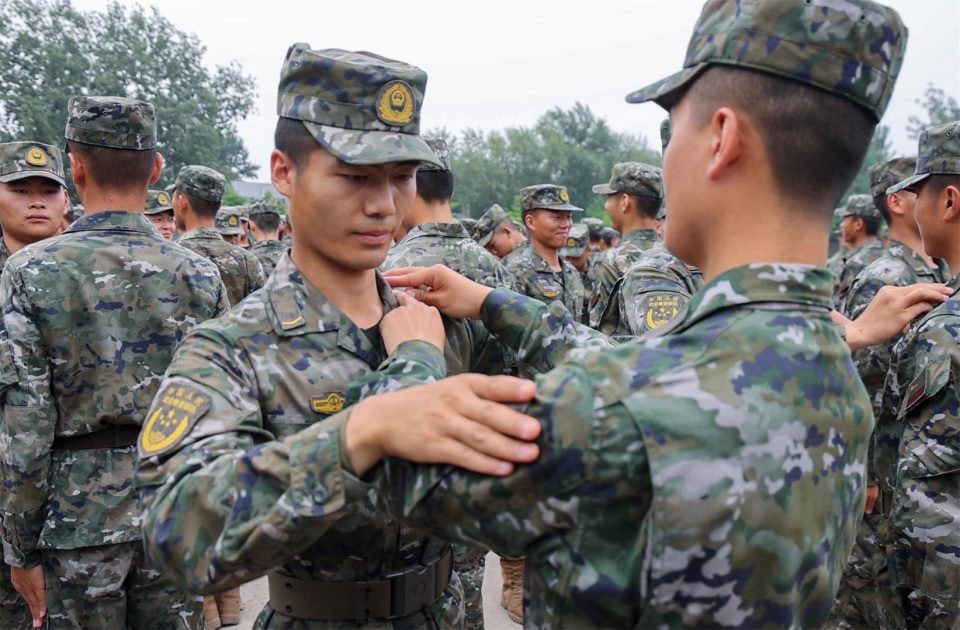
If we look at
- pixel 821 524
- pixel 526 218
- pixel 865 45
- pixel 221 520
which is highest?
pixel 865 45

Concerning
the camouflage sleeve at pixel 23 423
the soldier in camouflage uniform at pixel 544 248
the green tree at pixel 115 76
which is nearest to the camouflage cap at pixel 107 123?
the camouflage sleeve at pixel 23 423

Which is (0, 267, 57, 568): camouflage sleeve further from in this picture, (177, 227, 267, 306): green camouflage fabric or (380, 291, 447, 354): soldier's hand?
(177, 227, 267, 306): green camouflage fabric

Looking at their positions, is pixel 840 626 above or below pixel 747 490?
below

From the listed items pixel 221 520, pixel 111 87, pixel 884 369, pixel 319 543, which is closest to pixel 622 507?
pixel 221 520

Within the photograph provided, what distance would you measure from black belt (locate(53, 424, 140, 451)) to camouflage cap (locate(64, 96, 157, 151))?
130 cm

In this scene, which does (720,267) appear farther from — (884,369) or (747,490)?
(884,369)

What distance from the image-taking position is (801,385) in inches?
56.2

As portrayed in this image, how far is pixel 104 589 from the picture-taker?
323 centimetres

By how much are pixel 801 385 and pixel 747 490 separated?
0.76ft

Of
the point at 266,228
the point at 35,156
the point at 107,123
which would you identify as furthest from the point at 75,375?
the point at 266,228

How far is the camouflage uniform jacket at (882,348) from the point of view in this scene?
4082mm

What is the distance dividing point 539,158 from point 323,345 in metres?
57.5

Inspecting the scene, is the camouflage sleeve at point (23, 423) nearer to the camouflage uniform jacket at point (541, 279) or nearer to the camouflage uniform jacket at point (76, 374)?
the camouflage uniform jacket at point (76, 374)

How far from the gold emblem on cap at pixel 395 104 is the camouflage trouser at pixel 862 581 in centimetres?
410
